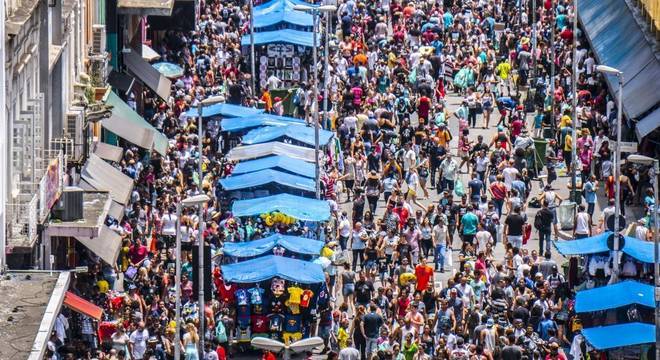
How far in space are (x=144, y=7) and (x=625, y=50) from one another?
14.7m

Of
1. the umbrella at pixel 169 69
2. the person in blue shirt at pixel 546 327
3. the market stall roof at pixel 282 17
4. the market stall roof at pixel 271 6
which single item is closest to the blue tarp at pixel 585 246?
the person in blue shirt at pixel 546 327

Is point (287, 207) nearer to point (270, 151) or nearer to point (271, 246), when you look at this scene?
point (271, 246)

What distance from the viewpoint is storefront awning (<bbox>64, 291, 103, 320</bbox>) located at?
54.9m

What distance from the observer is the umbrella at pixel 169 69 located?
84000 mm

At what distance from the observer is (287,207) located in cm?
6544

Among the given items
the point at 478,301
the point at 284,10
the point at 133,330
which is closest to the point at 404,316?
the point at 478,301

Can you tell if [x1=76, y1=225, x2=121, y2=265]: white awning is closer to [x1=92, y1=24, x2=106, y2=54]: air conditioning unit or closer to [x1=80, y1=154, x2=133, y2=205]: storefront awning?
[x1=80, y1=154, x2=133, y2=205]: storefront awning

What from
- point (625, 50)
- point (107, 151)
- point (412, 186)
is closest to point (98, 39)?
point (107, 151)

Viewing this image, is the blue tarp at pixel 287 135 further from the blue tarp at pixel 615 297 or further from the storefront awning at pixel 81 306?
the blue tarp at pixel 615 297

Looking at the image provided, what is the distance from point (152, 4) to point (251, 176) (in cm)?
1185

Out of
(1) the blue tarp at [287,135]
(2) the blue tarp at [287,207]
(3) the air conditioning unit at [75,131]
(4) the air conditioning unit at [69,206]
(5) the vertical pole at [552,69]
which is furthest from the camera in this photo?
(5) the vertical pole at [552,69]

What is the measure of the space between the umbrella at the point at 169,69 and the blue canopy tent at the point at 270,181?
14.7 metres

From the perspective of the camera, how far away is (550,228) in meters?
66.6

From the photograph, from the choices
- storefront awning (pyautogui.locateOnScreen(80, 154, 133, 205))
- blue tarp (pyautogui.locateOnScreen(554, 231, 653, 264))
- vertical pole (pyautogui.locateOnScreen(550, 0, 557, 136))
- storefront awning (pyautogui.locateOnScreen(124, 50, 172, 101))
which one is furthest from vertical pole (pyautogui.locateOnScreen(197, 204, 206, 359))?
vertical pole (pyautogui.locateOnScreen(550, 0, 557, 136))
